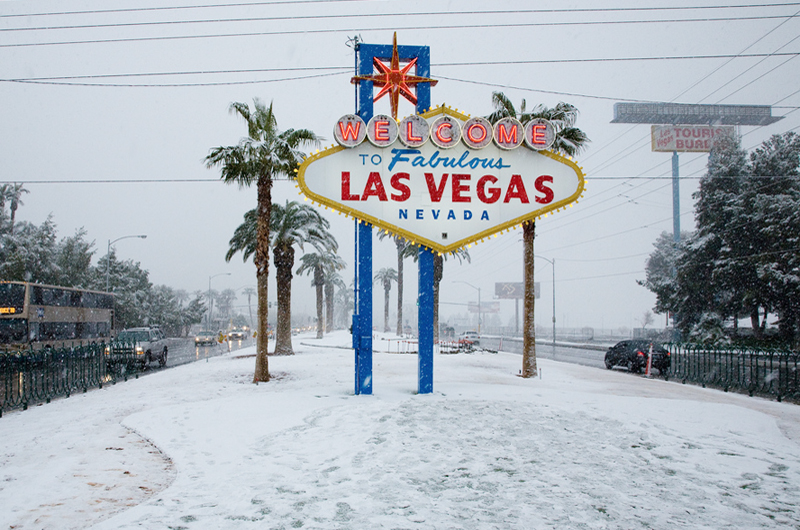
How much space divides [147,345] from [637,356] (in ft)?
78.4

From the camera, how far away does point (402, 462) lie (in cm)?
733

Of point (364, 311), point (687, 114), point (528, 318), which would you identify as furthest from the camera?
point (687, 114)

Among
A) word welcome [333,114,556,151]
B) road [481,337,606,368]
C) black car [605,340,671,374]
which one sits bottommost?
road [481,337,606,368]

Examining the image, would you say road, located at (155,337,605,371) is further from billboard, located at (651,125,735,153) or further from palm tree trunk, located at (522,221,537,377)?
billboard, located at (651,125,735,153)

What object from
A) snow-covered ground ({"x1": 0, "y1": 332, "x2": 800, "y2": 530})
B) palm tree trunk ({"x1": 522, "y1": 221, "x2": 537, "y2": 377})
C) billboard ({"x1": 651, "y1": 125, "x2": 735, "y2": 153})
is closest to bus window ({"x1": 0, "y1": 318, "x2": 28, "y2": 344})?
snow-covered ground ({"x1": 0, "y1": 332, "x2": 800, "y2": 530})

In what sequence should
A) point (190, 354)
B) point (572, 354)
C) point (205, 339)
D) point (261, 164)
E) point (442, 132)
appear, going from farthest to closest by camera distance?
point (205, 339) → point (572, 354) → point (190, 354) → point (261, 164) → point (442, 132)

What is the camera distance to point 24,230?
174 ft

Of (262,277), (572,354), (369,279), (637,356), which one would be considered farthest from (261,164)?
(572,354)

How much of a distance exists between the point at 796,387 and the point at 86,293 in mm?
36153

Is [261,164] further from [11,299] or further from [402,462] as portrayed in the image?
[11,299]

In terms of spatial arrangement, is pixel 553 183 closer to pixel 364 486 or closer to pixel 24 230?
pixel 364 486

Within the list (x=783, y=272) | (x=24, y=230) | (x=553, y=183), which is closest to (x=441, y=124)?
(x=553, y=183)

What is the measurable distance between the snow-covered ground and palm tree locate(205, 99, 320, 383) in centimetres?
411

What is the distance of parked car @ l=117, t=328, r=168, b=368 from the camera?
22820mm
